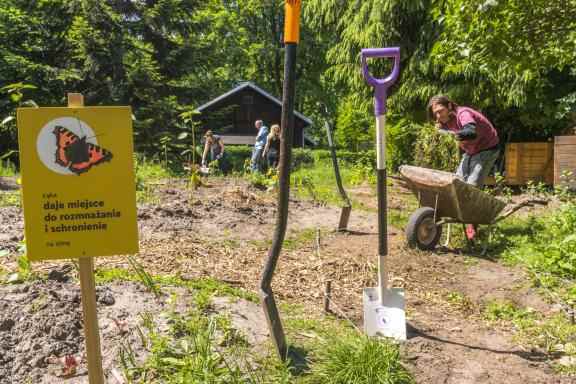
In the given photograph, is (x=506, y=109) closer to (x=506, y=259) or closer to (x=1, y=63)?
(x=506, y=259)

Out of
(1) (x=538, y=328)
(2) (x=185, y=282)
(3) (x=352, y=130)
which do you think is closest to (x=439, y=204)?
(1) (x=538, y=328)

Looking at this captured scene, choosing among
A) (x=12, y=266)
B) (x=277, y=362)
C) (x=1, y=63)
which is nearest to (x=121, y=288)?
(x=12, y=266)

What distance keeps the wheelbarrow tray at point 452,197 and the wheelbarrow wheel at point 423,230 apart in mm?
114

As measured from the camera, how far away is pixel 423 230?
16.2 feet

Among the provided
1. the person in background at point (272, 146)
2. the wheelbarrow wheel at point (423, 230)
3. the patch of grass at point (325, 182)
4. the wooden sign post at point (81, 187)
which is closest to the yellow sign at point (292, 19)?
the wooden sign post at point (81, 187)

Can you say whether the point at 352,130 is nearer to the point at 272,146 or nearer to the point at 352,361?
the point at 272,146

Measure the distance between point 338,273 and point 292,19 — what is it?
242 centimetres

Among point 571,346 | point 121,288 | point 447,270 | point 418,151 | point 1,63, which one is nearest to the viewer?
point 571,346

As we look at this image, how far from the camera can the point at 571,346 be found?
281 centimetres

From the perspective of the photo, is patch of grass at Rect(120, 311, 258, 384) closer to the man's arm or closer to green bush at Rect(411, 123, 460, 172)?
the man's arm

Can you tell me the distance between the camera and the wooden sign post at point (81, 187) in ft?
6.24

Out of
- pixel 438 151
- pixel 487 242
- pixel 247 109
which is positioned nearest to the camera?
pixel 487 242

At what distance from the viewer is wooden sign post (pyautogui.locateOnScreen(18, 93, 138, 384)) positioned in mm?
1903

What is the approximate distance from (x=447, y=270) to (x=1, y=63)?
15529mm
